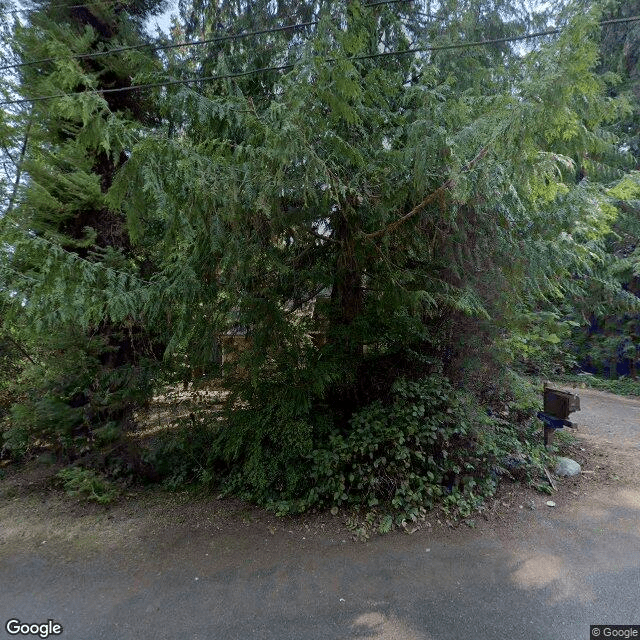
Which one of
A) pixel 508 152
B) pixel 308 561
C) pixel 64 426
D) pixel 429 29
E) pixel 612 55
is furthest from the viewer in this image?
pixel 612 55

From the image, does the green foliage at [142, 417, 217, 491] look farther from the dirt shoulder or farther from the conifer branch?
the conifer branch

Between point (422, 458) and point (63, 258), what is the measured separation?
3.62m

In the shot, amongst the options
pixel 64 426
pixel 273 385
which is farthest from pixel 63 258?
pixel 64 426

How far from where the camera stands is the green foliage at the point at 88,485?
14.8 ft

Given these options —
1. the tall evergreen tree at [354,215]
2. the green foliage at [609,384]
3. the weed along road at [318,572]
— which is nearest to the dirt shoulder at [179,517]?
the weed along road at [318,572]

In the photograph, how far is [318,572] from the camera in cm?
314

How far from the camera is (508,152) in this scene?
2.46 meters

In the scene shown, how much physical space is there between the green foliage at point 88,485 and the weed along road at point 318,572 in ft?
0.50

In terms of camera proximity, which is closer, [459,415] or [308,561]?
[308,561]

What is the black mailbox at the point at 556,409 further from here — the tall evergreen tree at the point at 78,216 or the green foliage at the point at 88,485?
the green foliage at the point at 88,485

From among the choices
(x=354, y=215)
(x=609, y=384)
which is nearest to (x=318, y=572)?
(x=354, y=215)

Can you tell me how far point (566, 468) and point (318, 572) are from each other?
3258mm

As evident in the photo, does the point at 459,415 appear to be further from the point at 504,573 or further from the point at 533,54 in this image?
the point at 533,54

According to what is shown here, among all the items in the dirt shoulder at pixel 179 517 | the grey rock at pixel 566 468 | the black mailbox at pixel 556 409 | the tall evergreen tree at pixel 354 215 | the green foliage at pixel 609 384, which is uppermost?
the tall evergreen tree at pixel 354 215
